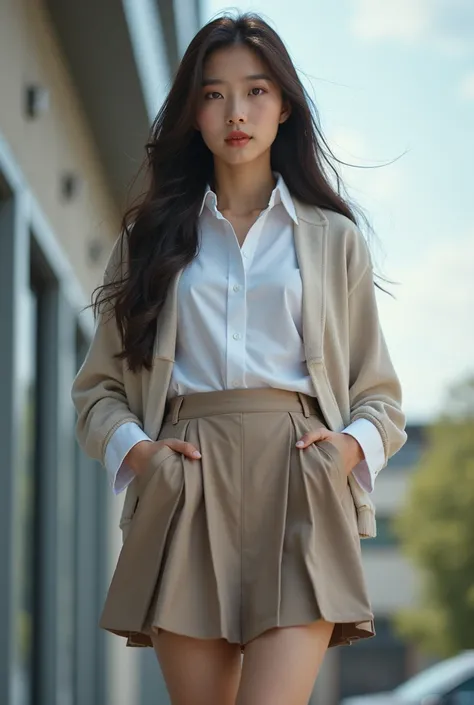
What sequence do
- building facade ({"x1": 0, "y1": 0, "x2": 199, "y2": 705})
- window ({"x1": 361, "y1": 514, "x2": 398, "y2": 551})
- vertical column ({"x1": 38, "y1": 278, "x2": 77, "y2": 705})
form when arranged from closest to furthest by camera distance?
building facade ({"x1": 0, "y1": 0, "x2": 199, "y2": 705}), vertical column ({"x1": 38, "y1": 278, "x2": 77, "y2": 705}), window ({"x1": 361, "y1": 514, "x2": 398, "y2": 551})

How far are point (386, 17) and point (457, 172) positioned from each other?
43.2ft

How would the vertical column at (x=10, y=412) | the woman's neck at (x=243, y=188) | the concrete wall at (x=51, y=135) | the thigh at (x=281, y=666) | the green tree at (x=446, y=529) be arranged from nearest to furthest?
the thigh at (x=281, y=666)
the woman's neck at (x=243, y=188)
the vertical column at (x=10, y=412)
the concrete wall at (x=51, y=135)
the green tree at (x=446, y=529)

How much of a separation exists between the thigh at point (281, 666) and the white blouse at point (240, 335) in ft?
1.34

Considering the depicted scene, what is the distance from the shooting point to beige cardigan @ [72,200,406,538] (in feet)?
10.8

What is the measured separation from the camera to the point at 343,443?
10.5 ft

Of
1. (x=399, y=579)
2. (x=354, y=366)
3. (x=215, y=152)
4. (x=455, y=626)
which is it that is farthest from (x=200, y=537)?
(x=399, y=579)

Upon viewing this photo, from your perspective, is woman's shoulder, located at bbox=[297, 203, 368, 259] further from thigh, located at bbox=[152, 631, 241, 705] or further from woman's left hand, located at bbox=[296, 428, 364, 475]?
thigh, located at bbox=[152, 631, 241, 705]

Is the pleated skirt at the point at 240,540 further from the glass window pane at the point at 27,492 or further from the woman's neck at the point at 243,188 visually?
the glass window pane at the point at 27,492

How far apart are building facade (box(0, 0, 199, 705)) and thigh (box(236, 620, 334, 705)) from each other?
3625 mm

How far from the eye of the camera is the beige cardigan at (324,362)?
10.8 feet

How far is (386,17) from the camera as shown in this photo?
2455 centimetres

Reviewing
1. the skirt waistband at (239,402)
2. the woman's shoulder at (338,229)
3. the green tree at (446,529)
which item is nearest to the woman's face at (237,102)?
the woman's shoulder at (338,229)

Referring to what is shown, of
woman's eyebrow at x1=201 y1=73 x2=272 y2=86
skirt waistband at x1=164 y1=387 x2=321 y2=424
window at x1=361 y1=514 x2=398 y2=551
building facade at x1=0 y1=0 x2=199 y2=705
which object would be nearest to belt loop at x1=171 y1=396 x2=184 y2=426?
skirt waistband at x1=164 y1=387 x2=321 y2=424

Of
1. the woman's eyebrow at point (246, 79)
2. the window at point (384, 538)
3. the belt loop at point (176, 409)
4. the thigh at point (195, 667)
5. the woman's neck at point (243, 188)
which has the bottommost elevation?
the window at point (384, 538)
